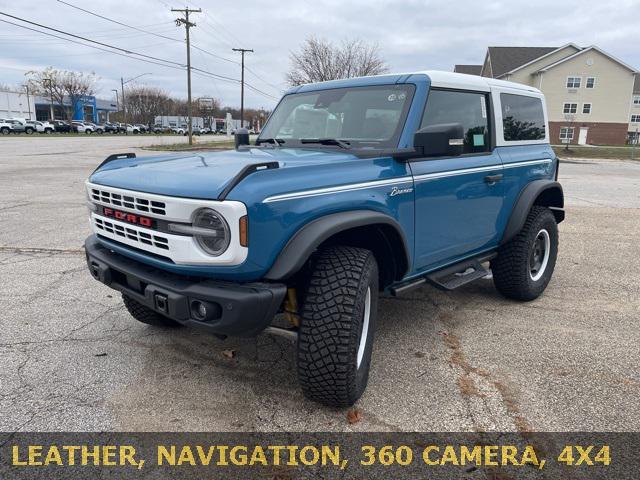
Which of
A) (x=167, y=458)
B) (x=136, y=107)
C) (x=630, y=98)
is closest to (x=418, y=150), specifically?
(x=167, y=458)

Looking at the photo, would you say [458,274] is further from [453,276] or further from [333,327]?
[333,327]

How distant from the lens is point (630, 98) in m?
49.2

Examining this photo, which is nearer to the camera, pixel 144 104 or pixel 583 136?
pixel 583 136

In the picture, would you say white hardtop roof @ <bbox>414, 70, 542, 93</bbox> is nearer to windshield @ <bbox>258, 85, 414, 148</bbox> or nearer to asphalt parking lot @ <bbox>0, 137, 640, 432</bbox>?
windshield @ <bbox>258, 85, 414, 148</bbox>

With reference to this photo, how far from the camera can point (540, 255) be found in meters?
4.91

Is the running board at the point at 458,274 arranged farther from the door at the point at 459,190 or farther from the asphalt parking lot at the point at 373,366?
the asphalt parking lot at the point at 373,366

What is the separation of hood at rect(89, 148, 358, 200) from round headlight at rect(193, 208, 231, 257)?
0.09m

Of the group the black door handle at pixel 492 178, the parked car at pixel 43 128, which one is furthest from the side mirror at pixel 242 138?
the parked car at pixel 43 128

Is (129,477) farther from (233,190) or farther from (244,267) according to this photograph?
(233,190)

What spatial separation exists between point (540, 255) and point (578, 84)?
52367 mm

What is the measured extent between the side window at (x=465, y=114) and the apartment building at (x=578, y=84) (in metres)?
48.9

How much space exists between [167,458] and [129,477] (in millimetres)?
193

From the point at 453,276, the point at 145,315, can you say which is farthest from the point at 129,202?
the point at 453,276

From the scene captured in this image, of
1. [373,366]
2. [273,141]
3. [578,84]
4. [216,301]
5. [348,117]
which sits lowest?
[373,366]
